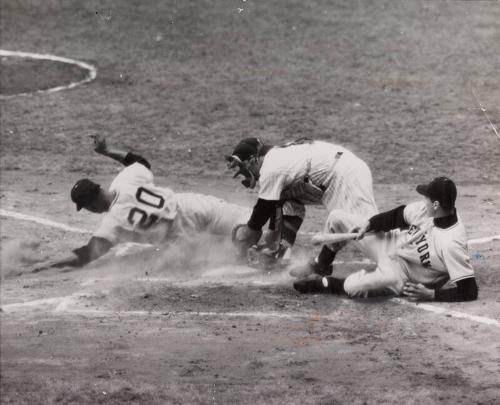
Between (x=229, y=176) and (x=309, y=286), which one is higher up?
(x=229, y=176)

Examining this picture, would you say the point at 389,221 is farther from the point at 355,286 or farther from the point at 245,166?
the point at 245,166

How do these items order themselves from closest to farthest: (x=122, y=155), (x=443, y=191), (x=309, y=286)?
(x=443, y=191), (x=309, y=286), (x=122, y=155)

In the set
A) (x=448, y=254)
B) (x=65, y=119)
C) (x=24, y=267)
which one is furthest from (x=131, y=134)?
(x=448, y=254)

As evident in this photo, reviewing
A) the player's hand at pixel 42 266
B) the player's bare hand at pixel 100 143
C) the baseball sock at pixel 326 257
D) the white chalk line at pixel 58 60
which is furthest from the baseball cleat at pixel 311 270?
the white chalk line at pixel 58 60

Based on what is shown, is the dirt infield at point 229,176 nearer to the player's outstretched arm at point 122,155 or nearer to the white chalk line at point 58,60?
the white chalk line at point 58,60

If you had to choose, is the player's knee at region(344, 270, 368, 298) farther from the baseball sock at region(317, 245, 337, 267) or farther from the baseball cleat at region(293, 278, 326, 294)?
the baseball sock at region(317, 245, 337, 267)

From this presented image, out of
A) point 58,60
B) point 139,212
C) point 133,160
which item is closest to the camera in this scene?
point 139,212

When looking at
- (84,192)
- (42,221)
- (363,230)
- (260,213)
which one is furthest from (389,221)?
(42,221)
